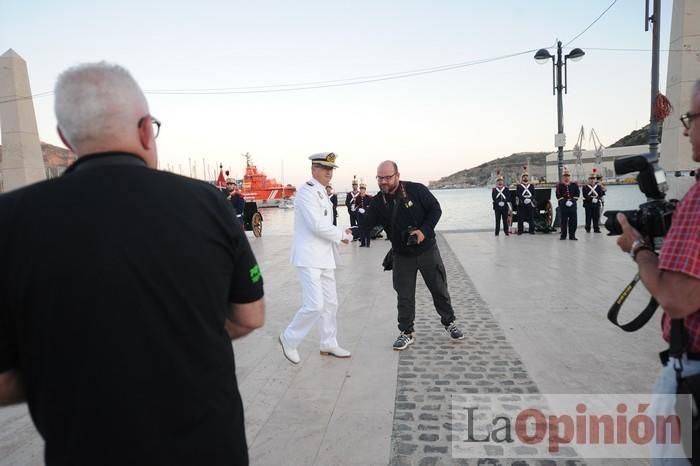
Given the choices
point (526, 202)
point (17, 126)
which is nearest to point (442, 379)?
point (526, 202)

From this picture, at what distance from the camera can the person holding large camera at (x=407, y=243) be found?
5172 mm

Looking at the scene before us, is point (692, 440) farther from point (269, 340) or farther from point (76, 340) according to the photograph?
point (269, 340)

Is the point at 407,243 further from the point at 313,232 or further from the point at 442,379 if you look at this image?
the point at 442,379

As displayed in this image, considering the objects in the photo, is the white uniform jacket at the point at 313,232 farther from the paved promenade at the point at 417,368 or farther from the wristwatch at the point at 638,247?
the wristwatch at the point at 638,247

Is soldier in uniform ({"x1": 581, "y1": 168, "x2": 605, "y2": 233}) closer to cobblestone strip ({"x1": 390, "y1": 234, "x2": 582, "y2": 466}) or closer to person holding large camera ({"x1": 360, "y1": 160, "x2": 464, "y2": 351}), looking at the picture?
cobblestone strip ({"x1": 390, "y1": 234, "x2": 582, "y2": 466})

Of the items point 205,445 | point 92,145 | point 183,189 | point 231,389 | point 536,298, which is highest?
point 92,145

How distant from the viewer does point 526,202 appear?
15930 mm

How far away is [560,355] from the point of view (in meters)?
4.61

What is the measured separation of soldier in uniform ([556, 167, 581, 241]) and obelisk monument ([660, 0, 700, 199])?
2462 millimetres

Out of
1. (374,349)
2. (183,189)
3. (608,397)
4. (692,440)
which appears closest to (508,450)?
(608,397)

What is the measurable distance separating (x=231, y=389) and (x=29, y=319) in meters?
0.61

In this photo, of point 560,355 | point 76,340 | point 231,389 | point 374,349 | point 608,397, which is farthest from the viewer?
point 374,349

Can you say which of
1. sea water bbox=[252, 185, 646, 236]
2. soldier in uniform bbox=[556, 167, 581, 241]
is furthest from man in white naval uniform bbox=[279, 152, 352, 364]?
soldier in uniform bbox=[556, 167, 581, 241]

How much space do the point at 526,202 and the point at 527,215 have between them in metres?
0.55
